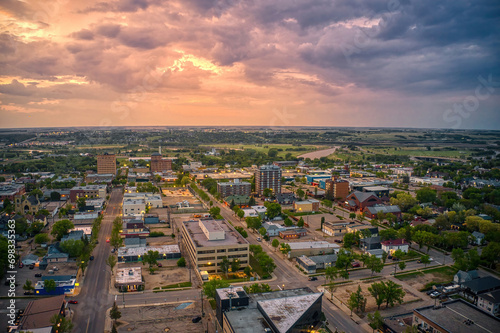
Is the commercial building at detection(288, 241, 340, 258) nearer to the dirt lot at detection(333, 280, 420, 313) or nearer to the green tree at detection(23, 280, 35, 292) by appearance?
the dirt lot at detection(333, 280, 420, 313)

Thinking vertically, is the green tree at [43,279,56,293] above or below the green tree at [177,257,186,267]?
above

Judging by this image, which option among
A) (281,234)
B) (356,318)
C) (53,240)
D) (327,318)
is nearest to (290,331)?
(327,318)

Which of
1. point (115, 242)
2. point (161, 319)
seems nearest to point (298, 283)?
point (161, 319)

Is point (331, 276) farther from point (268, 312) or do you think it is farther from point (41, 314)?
point (41, 314)

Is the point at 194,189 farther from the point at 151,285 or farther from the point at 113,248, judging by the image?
the point at 151,285

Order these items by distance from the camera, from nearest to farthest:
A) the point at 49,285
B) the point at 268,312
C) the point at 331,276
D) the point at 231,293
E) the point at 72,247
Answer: the point at 268,312
the point at 231,293
the point at 49,285
the point at 331,276
the point at 72,247

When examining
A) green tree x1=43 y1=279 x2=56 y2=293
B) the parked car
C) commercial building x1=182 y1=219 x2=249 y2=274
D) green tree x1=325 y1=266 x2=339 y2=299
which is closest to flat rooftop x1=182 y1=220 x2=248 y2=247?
commercial building x1=182 y1=219 x2=249 y2=274
